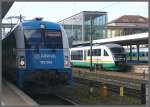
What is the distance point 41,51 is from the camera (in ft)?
51.1

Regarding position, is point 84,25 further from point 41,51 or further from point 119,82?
point 41,51

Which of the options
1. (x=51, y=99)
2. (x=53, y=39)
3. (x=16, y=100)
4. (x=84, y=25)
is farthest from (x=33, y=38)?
(x=84, y=25)

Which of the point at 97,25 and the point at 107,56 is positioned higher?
the point at 97,25

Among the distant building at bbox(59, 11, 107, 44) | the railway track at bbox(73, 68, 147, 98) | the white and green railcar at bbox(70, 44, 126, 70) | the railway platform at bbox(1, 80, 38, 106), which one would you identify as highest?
the distant building at bbox(59, 11, 107, 44)

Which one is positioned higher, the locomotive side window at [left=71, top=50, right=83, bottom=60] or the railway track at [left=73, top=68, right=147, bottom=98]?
the locomotive side window at [left=71, top=50, right=83, bottom=60]

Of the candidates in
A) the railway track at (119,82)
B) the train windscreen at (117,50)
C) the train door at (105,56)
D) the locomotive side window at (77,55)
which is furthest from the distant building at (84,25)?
the railway track at (119,82)

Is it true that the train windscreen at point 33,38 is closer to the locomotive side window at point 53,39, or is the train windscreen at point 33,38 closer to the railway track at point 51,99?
the locomotive side window at point 53,39

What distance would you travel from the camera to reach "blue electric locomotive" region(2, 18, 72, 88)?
15211mm

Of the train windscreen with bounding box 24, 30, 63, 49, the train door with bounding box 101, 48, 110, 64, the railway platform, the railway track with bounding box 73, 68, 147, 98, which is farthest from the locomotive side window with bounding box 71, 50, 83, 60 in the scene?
the railway platform

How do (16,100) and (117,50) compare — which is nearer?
(16,100)

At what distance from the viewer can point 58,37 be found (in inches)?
639

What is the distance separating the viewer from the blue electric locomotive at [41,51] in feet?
49.9

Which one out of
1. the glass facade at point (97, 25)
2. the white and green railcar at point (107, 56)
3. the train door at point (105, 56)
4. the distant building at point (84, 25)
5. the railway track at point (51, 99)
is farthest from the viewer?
the glass facade at point (97, 25)

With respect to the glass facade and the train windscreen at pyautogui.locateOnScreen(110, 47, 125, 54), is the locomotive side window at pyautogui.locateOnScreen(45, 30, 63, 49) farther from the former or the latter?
the glass facade
